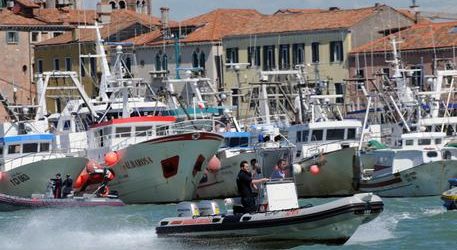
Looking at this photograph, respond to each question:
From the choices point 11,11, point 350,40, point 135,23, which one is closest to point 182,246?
point 350,40

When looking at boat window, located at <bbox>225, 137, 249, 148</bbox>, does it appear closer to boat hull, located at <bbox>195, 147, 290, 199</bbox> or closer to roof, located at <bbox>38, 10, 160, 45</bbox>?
boat hull, located at <bbox>195, 147, 290, 199</bbox>

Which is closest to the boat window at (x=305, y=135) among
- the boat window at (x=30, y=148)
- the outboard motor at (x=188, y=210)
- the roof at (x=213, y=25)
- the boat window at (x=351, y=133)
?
the boat window at (x=351, y=133)

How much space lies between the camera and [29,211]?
2162 inches

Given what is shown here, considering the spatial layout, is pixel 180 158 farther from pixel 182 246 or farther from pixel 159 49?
pixel 159 49

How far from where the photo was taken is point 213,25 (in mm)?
103812

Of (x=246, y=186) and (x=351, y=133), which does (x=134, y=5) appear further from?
(x=246, y=186)

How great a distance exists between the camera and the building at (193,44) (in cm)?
10188

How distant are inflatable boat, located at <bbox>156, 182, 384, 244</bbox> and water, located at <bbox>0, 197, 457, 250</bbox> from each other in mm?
313

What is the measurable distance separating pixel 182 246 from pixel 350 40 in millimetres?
57897

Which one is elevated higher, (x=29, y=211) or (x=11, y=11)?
(x=11, y=11)

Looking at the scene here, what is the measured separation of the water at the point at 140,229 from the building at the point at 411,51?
109 ft

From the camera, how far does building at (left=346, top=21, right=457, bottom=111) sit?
3467 inches

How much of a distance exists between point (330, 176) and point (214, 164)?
4.12 metres

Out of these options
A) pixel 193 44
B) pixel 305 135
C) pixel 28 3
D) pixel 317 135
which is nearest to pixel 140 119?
pixel 305 135
